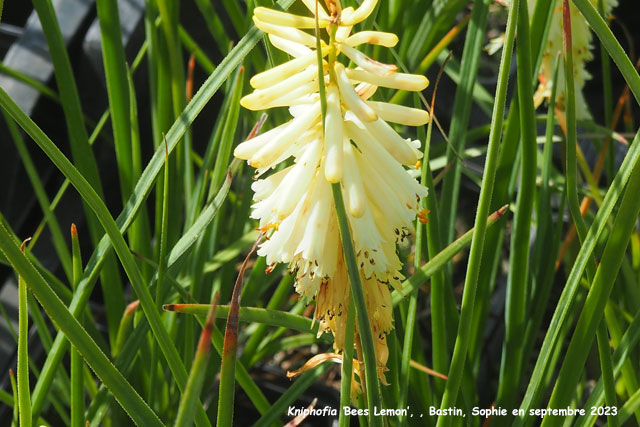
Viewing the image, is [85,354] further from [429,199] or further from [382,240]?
[429,199]

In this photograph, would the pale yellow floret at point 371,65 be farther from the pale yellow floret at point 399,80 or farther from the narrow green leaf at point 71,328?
the narrow green leaf at point 71,328

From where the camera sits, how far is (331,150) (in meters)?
0.53

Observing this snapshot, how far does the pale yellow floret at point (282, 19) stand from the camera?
549mm

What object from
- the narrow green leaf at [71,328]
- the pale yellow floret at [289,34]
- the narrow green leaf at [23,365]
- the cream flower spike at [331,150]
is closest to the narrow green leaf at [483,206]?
the cream flower spike at [331,150]

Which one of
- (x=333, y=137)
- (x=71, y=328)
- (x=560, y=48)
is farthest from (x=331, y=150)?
(x=560, y=48)

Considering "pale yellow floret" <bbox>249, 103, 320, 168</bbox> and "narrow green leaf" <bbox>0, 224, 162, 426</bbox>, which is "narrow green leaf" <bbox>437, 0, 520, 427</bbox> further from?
"narrow green leaf" <bbox>0, 224, 162, 426</bbox>

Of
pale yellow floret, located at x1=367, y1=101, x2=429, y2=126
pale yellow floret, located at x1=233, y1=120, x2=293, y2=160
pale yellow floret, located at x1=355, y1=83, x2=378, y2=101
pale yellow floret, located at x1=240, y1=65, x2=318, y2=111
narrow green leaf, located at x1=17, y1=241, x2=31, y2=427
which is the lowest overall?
narrow green leaf, located at x1=17, y1=241, x2=31, y2=427

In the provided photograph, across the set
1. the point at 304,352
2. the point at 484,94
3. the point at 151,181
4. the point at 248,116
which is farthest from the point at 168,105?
the point at 304,352

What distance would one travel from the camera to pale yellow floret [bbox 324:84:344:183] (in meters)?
0.51

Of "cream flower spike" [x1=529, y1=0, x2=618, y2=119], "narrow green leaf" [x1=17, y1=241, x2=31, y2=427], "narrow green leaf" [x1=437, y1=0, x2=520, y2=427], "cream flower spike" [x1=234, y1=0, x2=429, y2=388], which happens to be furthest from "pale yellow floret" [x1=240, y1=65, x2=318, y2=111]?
"cream flower spike" [x1=529, y1=0, x2=618, y2=119]

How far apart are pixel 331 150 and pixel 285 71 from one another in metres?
0.09

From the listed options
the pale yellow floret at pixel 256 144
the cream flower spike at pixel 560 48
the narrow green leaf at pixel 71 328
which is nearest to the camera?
the narrow green leaf at pixel 71 328

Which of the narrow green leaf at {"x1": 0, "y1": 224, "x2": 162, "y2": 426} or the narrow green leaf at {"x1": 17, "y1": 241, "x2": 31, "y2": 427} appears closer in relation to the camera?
the narrow green leaf at {"x1": 0, "y1": 224, "x2": 162, "y2": 426}

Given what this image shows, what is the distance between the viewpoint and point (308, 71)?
1.85 ft
